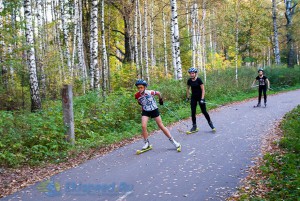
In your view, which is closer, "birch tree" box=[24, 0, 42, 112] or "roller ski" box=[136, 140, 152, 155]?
"roller ski" box=[136, 140, 152, 155]

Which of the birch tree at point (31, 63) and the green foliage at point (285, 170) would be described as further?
the birch tree at point (31, 63)

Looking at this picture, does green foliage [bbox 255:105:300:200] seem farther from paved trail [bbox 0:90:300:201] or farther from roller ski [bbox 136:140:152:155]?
roller ski [bbox 136:140:152:155]

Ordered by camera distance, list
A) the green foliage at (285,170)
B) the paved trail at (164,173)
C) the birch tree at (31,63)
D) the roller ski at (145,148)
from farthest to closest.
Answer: the birch tree at (31,63) < the roller ski at (145,148) < the paved trail at (164,173) < the green foliage at (285,170)

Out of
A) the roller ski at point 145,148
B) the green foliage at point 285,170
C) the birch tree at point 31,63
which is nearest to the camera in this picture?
the green foliage at point 285,170

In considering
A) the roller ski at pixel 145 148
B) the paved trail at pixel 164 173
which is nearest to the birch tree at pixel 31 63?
the paved trail at pixel 164 173

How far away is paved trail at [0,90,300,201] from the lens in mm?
6062

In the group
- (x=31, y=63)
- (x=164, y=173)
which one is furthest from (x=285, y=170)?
(x=31, y=63)

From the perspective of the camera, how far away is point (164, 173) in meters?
7.18

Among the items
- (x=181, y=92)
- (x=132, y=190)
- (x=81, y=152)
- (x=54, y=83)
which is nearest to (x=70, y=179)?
(x=132, y=190)

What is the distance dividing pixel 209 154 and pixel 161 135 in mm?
3285

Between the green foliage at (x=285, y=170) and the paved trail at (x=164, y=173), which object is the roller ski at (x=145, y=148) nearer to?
the paved trail at (x=164, y=173)

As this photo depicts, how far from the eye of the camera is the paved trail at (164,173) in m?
6.06

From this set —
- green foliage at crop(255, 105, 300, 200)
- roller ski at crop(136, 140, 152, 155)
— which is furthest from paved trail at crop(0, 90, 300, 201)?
green foliage at crop(255, 105, 300, 200)

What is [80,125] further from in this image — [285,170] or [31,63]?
[285,170]
